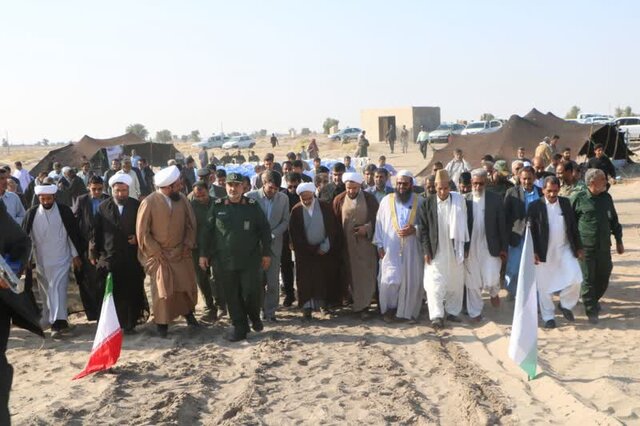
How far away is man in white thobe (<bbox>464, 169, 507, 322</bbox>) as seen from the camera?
7.06 meters

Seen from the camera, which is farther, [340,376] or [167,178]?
[167,178]

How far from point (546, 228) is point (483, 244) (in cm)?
65

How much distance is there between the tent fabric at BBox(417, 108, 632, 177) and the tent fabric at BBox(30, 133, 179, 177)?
999cm

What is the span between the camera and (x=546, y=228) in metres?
6.88

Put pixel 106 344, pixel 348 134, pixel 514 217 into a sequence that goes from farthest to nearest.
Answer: pixel 348 134
pixel 514 217
pixel 106 344

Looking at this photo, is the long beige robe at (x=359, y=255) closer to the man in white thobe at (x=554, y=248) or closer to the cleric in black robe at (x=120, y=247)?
the man in white thobe at (x=554, y=248)

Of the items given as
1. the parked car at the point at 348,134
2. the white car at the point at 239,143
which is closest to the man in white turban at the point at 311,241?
the parked car at the point at 348,134

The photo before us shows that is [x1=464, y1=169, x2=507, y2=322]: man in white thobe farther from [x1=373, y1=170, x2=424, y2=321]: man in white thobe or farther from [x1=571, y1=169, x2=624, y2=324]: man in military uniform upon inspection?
[x1=571, y1=169, x2=624, y2=324]: man in military uniform

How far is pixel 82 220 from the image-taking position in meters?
7.17

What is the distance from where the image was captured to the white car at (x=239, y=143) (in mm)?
48375


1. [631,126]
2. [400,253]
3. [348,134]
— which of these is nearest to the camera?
[400,253]

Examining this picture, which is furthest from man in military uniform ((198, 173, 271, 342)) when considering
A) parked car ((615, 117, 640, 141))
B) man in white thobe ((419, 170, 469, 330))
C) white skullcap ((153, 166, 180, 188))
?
parked car ((615, 117, 640, 141))

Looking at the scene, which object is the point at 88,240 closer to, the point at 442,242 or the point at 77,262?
the point at 77,262

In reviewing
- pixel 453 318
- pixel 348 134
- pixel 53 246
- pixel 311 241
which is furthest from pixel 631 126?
pixel 53 246
